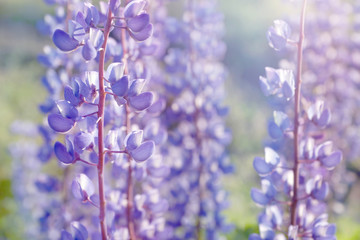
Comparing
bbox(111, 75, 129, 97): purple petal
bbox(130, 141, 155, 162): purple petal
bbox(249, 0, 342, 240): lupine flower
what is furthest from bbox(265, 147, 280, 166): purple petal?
bbox(111, 75, 129, 97): purple petal

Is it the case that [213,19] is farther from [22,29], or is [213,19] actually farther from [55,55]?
[22,29]

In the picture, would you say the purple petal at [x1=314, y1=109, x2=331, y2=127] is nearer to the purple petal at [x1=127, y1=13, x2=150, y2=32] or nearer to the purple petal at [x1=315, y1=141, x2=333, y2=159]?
the purple petal at [x1=315, y1=141, x2=333, y2=159]

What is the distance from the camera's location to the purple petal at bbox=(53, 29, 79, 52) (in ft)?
3.61

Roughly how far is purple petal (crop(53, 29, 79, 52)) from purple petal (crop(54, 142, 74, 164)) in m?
0.21

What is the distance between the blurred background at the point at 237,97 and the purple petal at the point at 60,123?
137cm

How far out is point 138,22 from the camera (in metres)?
1.11

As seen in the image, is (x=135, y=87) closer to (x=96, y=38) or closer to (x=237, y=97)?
(x=96, y=38)

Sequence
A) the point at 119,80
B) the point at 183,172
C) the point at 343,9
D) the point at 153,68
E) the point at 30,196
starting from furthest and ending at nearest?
1. the point at 30,196
2. the point at 343,9
3. the point at 183,172
4. the point at 153,68
5. the point at 119,80

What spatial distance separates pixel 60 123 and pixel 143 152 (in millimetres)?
195

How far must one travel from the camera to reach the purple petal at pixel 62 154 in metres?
1.12

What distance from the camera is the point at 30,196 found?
3172 mm

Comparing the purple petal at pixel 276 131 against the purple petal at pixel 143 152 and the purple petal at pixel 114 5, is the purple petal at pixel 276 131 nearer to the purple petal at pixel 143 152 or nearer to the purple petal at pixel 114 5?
the purple petal at pixel 143 152

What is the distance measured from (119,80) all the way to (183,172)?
1.20 m

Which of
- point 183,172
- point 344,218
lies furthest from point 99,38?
point 344,218
